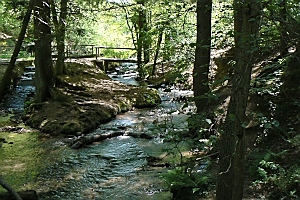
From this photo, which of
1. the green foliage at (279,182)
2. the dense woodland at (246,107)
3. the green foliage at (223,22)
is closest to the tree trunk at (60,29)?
the dense woodland at (246,107)

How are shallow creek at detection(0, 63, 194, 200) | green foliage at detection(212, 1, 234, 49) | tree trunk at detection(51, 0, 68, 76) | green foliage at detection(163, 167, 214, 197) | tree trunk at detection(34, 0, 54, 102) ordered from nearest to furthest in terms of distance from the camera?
green foliage at detection(212, 1, 234, 49)
green foliage at detection(163, 167, 214, 197)
shallow creek at detection(0, 63, 194, 200)
tree trunk at detection(51, 0, 68, 76)
tree trunk at detection(34, 0, 54, 102)

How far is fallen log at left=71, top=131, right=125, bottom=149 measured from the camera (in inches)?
349

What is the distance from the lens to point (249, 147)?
6.11 m

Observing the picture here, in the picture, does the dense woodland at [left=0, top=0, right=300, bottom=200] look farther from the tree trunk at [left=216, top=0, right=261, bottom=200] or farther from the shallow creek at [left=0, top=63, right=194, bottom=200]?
the shallow creek at [left=0, top=63, right=194, bottom=200]

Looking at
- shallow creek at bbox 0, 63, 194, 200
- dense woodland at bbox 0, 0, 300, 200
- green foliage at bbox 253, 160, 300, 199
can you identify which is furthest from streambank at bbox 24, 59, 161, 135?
green foliage at bbox 253, 160, 300, 199

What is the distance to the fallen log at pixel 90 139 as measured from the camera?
349 inches

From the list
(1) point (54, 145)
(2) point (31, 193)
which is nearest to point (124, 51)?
(1) point (54, 145)

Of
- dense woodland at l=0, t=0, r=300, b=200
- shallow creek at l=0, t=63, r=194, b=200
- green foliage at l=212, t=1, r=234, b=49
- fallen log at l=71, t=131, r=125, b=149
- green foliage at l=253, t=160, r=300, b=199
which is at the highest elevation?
green foliage at l=212, t=1, r=234, b=49

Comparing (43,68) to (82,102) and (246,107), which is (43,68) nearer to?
(82,102)

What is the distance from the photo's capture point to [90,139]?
9.20 m

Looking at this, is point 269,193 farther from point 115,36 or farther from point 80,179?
point 115,36

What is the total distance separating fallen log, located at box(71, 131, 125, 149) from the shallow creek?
0.21 metres

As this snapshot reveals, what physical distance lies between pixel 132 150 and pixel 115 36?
26.4m

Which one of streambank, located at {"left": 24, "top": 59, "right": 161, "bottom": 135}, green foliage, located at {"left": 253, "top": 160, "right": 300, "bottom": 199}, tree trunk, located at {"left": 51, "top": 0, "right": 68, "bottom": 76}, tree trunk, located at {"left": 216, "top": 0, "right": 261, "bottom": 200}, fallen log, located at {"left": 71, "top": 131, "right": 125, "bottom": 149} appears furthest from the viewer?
streambank, located at {"left": 24, "top": 59, "right": 161, "bottom": 135}
